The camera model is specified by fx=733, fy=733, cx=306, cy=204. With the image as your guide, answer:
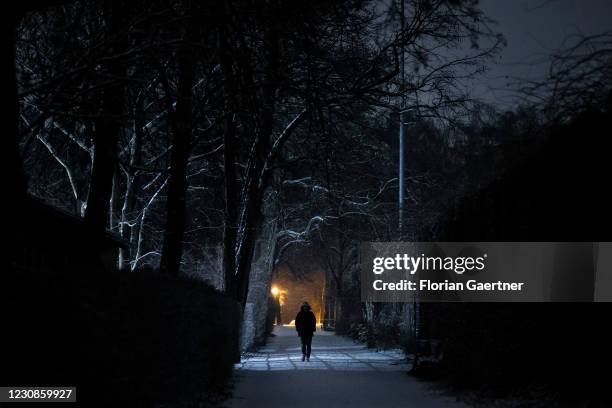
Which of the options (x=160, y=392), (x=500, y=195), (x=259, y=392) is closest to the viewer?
(x=160, y=392)

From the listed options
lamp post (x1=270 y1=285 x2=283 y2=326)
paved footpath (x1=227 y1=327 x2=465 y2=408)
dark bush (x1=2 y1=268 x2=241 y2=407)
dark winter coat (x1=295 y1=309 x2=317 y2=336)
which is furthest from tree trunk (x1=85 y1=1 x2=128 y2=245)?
lamp post (x1=270 y1=285 x2=283 y2=326)

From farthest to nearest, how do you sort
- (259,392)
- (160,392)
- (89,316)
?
1. (259,392)
2. (160,392)
3. (89,316)

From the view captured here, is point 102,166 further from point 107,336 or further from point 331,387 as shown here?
point 107,336

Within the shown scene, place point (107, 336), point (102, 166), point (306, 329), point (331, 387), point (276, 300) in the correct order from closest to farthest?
1. point (107, 336)
2. point (102, 166)
3. point (331, 387)
4. point (306, 329)
5. point (276, 300)

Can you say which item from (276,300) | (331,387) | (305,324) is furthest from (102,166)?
(276,300)

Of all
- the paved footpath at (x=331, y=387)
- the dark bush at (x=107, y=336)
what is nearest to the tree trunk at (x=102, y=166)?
the dark bush at (x=107, y=336)

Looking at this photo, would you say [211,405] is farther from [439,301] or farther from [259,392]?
[439,301]

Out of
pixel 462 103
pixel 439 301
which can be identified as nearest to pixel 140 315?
pixel 439 301

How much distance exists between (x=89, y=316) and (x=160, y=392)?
2.91 metres

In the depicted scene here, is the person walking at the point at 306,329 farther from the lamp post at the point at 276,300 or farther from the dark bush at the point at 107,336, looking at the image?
the lamp post at the point at 276,300

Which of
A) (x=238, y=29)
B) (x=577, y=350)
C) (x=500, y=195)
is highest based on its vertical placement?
(x=238, y=29)

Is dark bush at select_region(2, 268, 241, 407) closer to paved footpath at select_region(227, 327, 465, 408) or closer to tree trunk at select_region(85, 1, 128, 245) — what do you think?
paved footpath at select_region(227, 327, 465, 408)

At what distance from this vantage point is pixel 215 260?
1203 inches

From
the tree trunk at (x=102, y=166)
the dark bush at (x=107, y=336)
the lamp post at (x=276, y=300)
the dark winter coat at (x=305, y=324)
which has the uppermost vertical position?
the tree trunk at (x=102, y=166)
